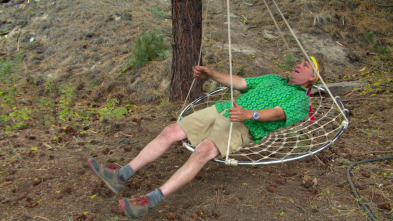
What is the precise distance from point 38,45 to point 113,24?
1.37 meters

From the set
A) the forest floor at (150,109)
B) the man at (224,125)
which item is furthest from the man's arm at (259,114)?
the forest floor at (150,109)

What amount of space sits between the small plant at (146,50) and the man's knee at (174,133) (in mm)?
2575

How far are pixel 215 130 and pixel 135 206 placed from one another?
86 cm

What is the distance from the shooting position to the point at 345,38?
671cm

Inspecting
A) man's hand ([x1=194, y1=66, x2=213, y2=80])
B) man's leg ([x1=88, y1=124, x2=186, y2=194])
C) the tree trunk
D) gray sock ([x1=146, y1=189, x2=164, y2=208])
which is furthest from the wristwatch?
the tree trunk

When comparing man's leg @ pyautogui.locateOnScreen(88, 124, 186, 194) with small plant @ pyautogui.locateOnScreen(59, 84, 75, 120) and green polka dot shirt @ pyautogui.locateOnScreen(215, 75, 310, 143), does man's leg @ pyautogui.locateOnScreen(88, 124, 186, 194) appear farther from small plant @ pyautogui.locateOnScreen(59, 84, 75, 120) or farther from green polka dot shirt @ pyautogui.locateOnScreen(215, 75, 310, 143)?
small plant @ pyautogui.locateOnScreen(59, 84, 75, 120)

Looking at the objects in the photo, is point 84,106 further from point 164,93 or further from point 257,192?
point 257,192

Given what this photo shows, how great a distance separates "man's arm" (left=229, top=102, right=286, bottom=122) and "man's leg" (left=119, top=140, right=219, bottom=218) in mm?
276

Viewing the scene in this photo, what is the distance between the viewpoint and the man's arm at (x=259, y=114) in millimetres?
2662

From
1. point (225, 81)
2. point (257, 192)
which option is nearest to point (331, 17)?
point (225, 81)

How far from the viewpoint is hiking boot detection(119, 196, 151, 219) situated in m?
2.37

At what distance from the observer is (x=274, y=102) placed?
301 centimetres

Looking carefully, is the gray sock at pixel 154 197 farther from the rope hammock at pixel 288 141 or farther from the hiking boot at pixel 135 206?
the rope hammock at pixel 288 141

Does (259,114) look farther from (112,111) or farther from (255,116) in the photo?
(112,111)
